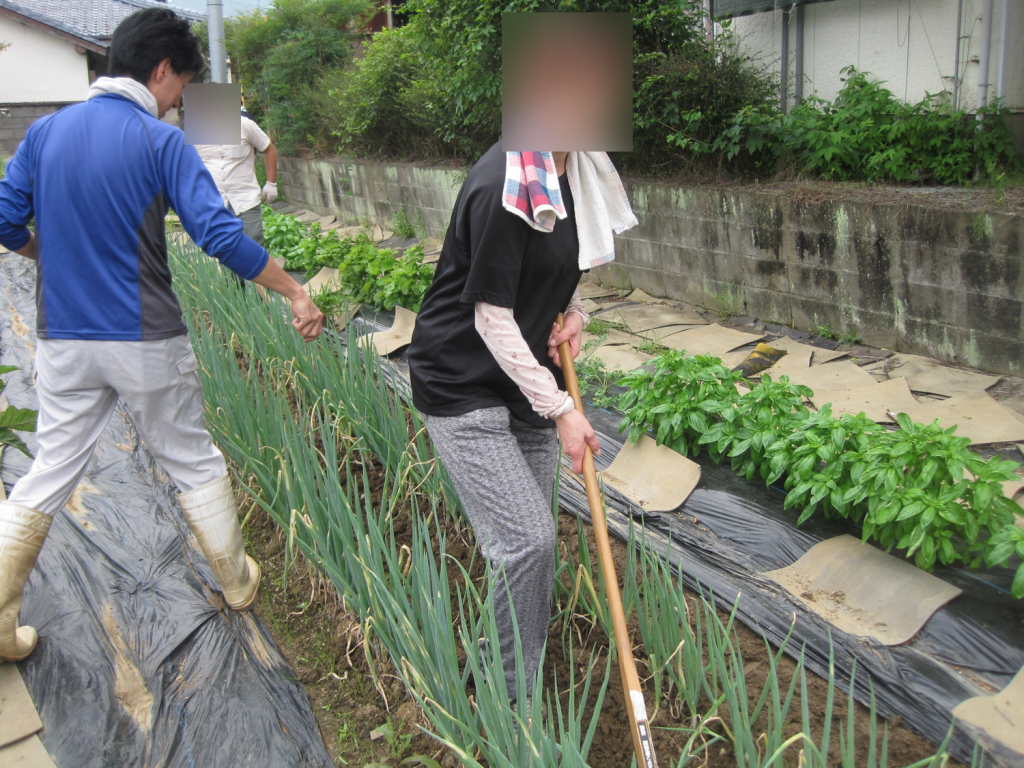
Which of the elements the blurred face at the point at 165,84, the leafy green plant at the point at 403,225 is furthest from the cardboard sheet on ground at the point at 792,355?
the leafy green plant at the point at 403,225

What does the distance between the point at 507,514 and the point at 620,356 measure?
244 cm

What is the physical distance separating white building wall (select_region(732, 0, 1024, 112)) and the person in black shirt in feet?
11.6

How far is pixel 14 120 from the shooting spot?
1756 centimetres

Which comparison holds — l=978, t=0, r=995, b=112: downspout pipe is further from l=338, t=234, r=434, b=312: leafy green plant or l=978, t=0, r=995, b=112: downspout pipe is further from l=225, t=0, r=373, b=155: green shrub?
l=225, t=0, r=373, b=155: green shrub

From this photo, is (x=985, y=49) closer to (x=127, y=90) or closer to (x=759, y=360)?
(x=759, y=360)

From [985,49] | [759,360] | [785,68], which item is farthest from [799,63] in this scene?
[759,360]

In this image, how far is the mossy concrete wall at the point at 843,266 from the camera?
349 centimetres

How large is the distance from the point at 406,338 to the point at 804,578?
8.01ft

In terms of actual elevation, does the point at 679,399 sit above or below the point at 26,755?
above

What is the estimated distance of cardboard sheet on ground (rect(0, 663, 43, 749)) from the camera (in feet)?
6.01

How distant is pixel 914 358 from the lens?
3.80 meters

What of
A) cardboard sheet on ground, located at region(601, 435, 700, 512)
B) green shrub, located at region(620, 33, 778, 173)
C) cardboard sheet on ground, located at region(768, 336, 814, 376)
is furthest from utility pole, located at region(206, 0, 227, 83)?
cardboard sheet on ground, located at region(601, 435, 700, 512)

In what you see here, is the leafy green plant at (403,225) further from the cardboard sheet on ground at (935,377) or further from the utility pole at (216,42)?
the cardboard sheet on ground at (935,377)

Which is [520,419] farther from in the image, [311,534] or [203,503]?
[203,503]
